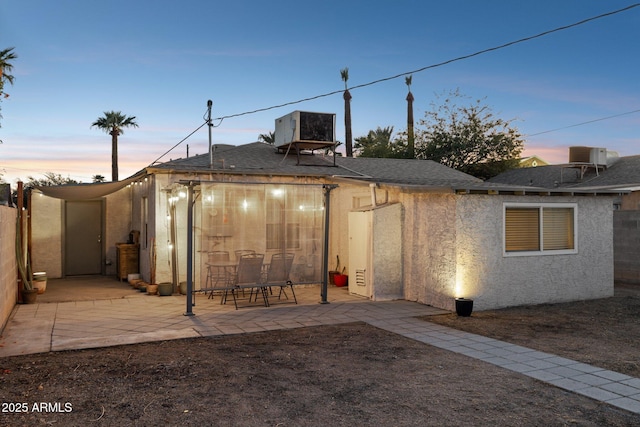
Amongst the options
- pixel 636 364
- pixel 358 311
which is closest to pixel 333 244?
pixel 358 311

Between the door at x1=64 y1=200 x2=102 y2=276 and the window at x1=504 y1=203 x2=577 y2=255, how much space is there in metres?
11.7

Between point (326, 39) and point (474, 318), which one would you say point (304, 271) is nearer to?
point (474, 318)

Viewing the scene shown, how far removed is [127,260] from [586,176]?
17.1 metres

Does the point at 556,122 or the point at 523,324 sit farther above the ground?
the point at 556,122

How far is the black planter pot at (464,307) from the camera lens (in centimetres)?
878

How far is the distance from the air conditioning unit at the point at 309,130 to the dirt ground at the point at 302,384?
673 cm

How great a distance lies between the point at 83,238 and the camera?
14.8 metres

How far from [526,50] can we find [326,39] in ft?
23.3

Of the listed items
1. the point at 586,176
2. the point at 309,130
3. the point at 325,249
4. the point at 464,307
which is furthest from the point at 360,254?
the point at 586,176

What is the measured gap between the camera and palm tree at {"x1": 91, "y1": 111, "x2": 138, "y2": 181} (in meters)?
30.6

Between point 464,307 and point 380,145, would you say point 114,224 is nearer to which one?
point 464,307

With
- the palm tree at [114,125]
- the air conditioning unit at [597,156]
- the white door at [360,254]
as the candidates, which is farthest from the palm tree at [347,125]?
the white door at [360,254]

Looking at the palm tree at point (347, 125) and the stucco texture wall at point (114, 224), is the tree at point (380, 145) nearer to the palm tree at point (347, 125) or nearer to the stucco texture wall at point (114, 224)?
the palm tree at point (347, 125)

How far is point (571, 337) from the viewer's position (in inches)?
291
